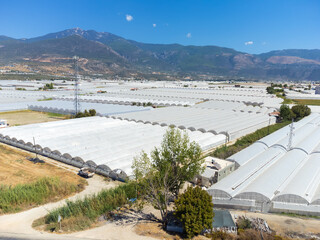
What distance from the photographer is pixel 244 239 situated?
13.9 m

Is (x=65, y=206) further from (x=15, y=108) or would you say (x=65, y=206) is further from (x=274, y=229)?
(x=15, y=108)

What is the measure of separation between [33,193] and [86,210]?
5.43 meters

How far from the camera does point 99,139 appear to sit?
32125 millimetres

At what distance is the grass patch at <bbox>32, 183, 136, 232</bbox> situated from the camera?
15.9 meters

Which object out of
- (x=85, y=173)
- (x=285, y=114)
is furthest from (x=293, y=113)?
(x=85, y=173)

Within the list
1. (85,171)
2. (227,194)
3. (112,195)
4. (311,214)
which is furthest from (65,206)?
(311,214)

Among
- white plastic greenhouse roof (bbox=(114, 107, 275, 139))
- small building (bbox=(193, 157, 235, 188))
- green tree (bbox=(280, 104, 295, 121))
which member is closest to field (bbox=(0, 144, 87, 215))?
small building (bbox=(193, 157, 235, 188))

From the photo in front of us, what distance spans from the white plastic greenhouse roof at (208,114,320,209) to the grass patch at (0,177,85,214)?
1256 centimetres

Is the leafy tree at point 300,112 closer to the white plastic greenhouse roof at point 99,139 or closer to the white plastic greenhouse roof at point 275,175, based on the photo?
the white plastic greenhouse roof at point 275,175

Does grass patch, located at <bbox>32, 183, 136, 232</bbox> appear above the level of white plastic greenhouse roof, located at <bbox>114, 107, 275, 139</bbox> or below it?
below

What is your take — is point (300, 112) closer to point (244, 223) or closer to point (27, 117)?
point (244, 223)

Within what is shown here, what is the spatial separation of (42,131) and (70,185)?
58.2 feet

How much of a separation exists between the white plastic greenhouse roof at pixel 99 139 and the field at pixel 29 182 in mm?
2312

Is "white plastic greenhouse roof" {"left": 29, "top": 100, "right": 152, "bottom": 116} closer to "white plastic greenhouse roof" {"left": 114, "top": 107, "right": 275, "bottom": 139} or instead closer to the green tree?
"white plastic greenhouse roof" {"left": 114, "top": 107, "right": 275, "bottom": 139}
